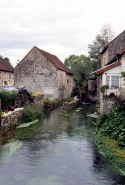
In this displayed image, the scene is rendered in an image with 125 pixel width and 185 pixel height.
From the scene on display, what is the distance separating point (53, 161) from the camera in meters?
10.3

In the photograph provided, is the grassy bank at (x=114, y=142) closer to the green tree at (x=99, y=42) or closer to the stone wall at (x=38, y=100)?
the stone wall at (x=38, y=100)

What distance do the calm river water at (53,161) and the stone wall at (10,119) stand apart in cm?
71

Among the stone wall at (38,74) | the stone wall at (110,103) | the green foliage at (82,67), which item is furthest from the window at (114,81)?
the green foliage at (82,67)

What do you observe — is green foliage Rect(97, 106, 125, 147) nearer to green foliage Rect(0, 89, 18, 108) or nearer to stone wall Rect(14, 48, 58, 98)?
green foliage Rect(0, 89, 18, 108)

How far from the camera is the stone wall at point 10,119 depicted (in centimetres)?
1511

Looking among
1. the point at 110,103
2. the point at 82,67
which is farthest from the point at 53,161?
the point at 82,67

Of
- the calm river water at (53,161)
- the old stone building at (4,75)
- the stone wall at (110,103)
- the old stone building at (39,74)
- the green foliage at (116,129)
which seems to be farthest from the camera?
the old stone building at (4,75)

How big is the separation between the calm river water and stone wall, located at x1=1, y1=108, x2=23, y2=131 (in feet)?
2.34

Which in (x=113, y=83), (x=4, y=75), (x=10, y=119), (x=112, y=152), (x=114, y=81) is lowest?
(x=112, y=152)

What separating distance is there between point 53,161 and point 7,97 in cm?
967

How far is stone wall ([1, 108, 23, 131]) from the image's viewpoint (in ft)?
49.6

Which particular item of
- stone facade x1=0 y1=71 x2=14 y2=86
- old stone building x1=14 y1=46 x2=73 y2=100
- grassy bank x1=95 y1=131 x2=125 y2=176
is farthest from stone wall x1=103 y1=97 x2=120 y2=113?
stone facade x1=0 y1=71 x2=14 y2=86

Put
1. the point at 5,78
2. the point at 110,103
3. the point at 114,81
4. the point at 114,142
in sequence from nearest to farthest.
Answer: the point at 114,142 → the point at 110,103 → the point at 114,81 → the point at 5,78

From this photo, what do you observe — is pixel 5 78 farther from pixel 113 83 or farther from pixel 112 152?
pixel 112 152
